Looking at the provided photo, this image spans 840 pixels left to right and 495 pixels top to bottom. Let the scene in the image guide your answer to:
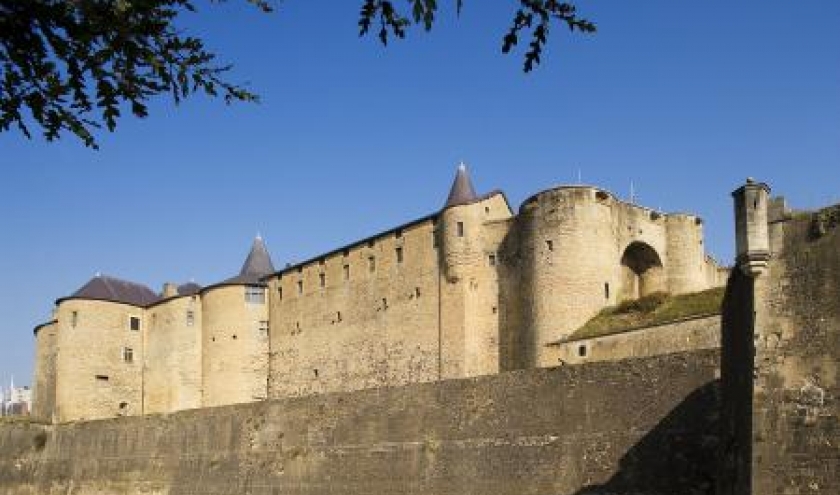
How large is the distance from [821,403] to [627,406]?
7731mm

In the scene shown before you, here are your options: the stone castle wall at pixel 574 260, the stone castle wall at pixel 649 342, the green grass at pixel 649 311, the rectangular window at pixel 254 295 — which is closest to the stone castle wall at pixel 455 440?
the stone castle wall at pixel 649 342

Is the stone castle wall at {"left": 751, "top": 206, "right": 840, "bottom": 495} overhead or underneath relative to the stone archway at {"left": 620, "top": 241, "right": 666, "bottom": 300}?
underneath

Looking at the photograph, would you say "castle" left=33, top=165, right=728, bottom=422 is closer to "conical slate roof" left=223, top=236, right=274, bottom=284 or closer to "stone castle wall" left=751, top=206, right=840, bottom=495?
"conical slate roof" left=223, top=236, right=274, bottom=284

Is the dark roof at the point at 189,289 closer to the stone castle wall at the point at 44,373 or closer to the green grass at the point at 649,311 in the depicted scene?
the stone castle wall at the point at 44,373

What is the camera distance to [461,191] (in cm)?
3912

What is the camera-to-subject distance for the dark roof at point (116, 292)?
157ft

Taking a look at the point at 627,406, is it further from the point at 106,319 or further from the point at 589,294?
the point at 106,319

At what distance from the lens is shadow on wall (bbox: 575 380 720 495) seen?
16938mm

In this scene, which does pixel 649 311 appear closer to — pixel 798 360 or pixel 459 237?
pixel 459 237

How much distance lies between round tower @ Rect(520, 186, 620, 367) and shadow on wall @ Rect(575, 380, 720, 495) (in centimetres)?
1415

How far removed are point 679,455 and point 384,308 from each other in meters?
23.1

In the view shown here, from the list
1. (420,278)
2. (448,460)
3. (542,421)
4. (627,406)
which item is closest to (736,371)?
(627,406)

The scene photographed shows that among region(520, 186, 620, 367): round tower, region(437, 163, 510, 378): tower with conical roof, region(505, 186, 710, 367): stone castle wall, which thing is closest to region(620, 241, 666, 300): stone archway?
region(505, 186, 710, 367): stone castle wall

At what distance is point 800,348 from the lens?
11680 mm
